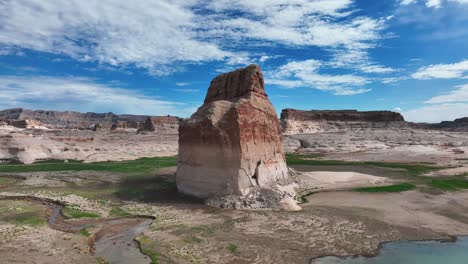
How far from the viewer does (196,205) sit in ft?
69.4

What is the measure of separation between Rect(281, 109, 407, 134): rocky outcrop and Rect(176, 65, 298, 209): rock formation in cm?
8488

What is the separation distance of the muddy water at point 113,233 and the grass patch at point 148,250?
0.49 feet

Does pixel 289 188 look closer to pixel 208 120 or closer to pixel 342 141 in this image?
pixel 208 120

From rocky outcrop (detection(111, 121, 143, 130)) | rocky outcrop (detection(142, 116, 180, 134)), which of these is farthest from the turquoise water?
Answer: rocky outcrop (detection(111, 121, 143, 130))

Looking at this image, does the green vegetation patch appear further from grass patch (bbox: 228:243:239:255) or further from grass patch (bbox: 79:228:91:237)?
grass patch (bbox: 228:243:239:255)

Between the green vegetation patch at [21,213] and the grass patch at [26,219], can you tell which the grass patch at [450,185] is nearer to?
the grass patch at [26,219]

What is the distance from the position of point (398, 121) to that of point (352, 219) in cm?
10802

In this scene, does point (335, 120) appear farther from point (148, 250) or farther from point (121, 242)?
point (148, 250)

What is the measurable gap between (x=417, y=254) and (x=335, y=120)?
4399 inches

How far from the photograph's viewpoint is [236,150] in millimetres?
21672

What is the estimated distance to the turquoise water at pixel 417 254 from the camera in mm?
13297

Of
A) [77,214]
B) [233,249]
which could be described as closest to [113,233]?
[77,214]

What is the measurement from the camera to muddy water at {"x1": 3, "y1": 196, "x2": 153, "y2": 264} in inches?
518

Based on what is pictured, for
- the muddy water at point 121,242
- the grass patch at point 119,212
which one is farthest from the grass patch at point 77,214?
the muddy water at point 121,242
